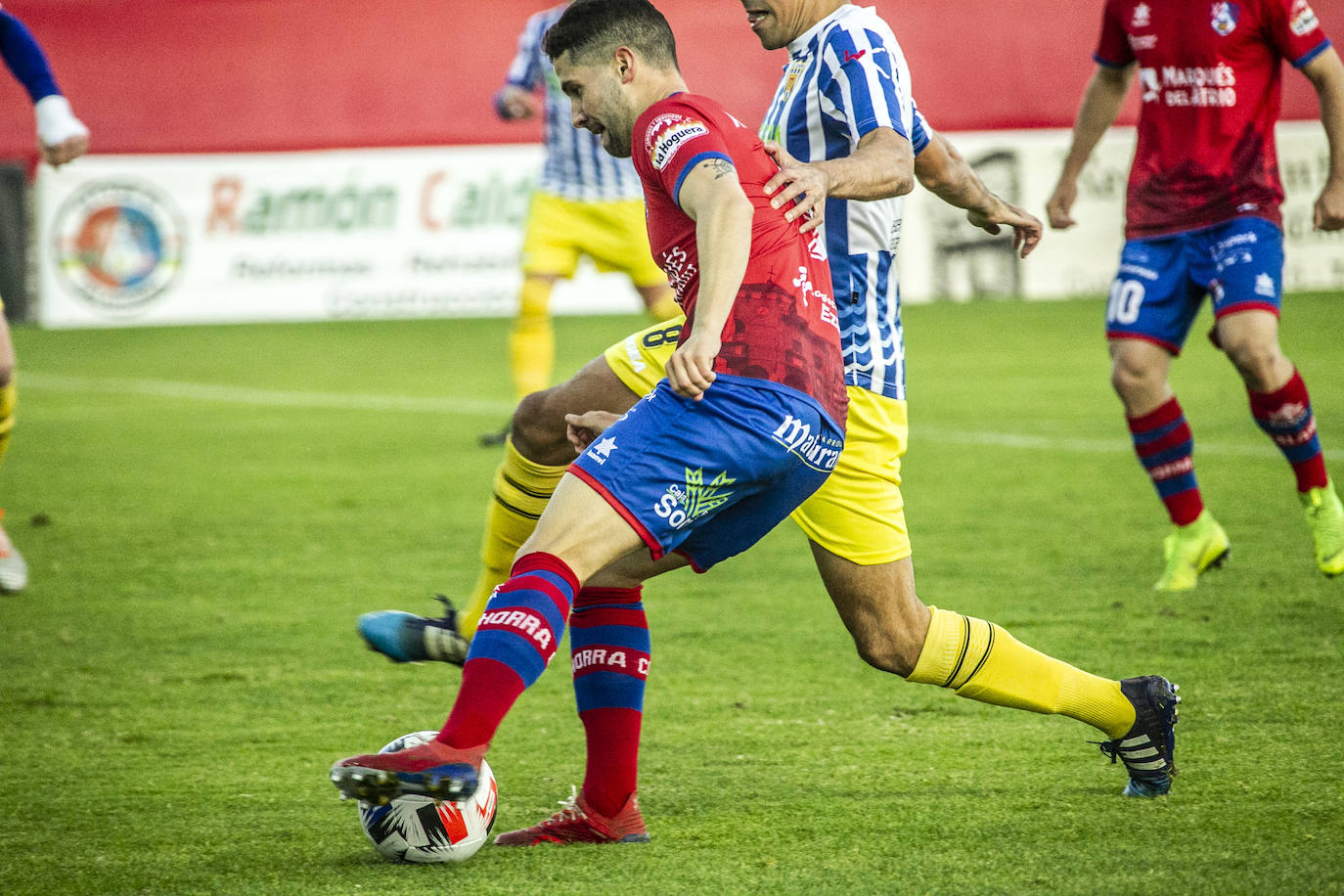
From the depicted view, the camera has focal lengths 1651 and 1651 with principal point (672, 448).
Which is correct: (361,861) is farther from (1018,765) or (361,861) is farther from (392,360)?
(392,360)

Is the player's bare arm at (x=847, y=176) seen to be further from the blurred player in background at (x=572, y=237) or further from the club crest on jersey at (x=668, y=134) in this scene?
the blurred player in background at (x=572, y=237)

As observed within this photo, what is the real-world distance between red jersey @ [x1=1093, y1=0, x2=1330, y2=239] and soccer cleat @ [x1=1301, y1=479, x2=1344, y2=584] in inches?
37.0

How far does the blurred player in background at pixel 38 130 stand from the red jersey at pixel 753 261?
2.44 m

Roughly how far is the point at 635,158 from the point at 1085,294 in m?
14.9

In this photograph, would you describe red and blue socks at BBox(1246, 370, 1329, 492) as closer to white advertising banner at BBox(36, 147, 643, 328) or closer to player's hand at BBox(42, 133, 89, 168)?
player's hand at BBox(42, 133, 89, 168)

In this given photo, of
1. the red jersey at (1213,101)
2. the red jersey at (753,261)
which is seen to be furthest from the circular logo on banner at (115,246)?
the red jersey at (753,261)

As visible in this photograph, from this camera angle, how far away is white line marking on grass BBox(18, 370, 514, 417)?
11242 millimetres

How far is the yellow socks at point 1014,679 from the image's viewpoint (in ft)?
11.3

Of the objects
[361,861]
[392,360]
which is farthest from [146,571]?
[392,360]

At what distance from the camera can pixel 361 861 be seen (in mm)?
3203

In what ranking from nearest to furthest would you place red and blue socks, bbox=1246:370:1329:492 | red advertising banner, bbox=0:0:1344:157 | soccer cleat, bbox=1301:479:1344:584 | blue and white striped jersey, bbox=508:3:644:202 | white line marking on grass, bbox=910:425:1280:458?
soccer cleat, bbox=1301:479:1344:584, red and blue socks, bbox=1246:370:1329:492, white line marking on grass, bbox=910:425:1280:458, blue and white striped jersey, bbox=508:3:644:202, red advertising banner, bbox=0:0:1344:157

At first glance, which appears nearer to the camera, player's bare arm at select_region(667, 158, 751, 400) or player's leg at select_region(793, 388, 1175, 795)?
player's bare arm at select_region(667, 158, 751, 400)

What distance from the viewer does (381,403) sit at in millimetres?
11547

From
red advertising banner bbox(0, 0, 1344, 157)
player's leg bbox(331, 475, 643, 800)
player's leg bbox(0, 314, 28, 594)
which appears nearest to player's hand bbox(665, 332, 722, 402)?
player's leg bbox(331, 475, 643, 800)
